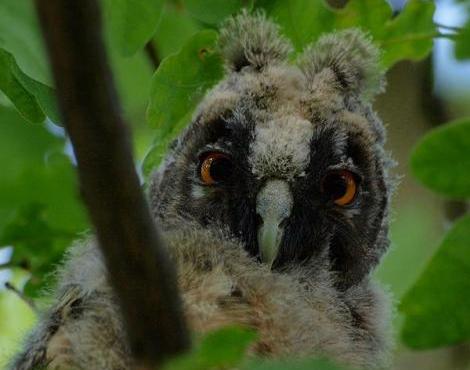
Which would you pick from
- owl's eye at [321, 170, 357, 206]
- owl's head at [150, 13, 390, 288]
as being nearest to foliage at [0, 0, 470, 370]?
owl's head at [150, 13, 390, 288]

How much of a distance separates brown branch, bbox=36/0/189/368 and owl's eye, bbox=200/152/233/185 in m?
1.67

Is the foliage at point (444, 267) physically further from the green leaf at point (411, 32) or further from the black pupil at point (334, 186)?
the black pupil at point (334, 186)

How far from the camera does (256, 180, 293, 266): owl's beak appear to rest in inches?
114

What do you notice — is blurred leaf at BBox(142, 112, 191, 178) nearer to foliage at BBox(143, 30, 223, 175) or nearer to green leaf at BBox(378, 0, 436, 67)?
foliage at BBox(143, 30, 223, 175)

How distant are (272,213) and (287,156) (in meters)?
0.21

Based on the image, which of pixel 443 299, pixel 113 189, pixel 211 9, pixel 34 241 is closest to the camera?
pixel 113 189

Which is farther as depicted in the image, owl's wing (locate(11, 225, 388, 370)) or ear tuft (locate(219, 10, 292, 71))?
ear tuft (locate(219, 10, 292, 71))

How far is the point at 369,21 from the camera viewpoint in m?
3.16

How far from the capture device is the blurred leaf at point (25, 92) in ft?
7.41

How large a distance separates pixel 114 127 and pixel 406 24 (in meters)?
1.82

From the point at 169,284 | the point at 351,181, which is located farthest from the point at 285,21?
the point at 169,284

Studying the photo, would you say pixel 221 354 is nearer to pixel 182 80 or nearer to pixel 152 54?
pixel 182 80

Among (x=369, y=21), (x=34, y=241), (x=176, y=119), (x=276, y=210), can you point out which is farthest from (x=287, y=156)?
(x=34, y=241)

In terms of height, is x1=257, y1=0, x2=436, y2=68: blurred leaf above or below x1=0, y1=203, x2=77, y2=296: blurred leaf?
above
